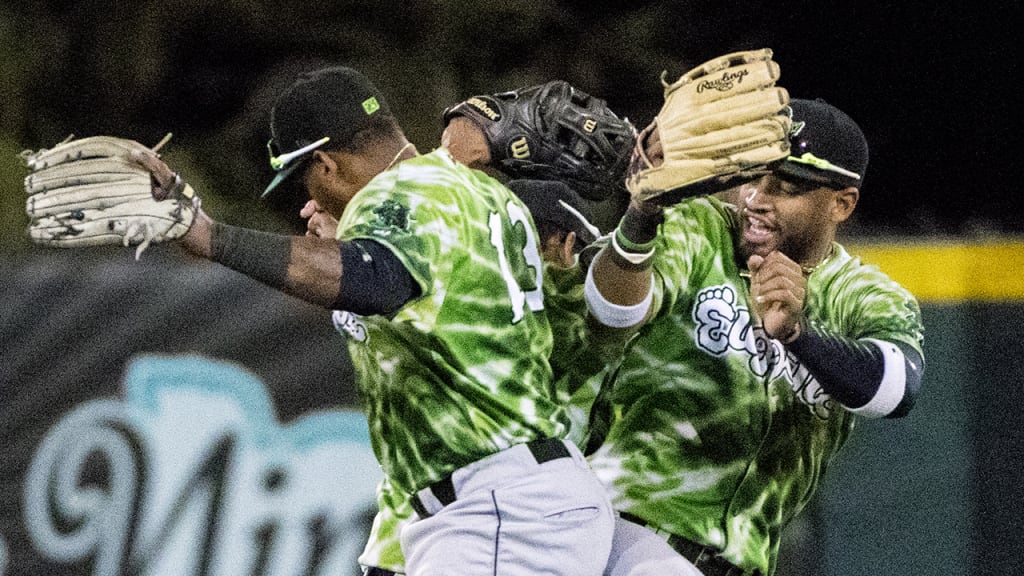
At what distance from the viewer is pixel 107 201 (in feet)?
11.9

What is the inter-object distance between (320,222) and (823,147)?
1.33 m

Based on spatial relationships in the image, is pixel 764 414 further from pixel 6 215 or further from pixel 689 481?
pixel 6 215

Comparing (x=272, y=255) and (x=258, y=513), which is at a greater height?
(x=272, y=255)

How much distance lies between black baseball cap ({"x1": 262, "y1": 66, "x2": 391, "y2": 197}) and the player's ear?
128 centimetres

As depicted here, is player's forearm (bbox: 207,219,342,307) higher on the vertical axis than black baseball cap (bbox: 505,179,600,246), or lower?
higher

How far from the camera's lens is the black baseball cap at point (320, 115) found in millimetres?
4543

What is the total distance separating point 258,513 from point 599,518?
5.97 ft

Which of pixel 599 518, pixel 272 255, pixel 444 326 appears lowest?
pixel 599 518

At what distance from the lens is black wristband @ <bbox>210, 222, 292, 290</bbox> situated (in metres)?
3.68

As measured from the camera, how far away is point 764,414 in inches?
196

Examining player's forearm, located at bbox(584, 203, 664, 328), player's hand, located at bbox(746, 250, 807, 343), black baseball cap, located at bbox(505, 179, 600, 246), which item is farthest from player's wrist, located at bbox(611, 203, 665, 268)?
black baseball cap, located at bbox(505, 179, 600, 246)

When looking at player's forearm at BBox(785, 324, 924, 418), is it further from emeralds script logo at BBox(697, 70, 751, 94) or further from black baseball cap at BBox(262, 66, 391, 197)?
black baseball cap at BBox(262, 66, 391, 197)

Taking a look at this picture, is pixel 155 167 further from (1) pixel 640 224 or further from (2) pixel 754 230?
(2) pixel 754 230

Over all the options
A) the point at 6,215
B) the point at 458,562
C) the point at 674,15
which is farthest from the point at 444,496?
the point at 674,15
